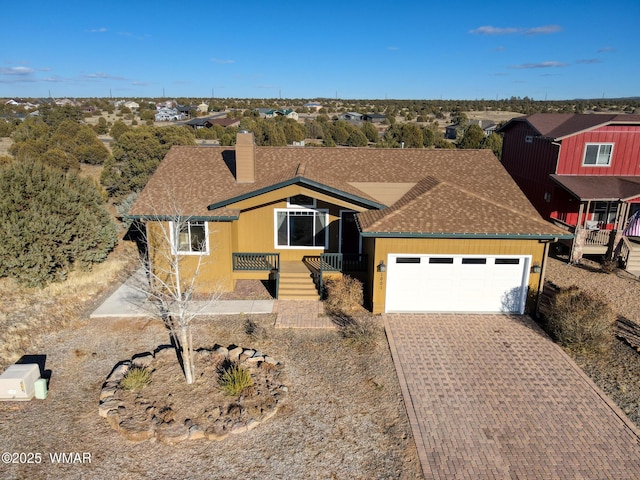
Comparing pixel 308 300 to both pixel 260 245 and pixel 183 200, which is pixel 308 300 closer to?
pixel 260 245

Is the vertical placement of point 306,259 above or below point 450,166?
below

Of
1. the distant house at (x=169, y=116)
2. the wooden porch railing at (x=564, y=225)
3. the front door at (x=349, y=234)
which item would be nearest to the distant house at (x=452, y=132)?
the wooden porch railing at (x=564, y=225)

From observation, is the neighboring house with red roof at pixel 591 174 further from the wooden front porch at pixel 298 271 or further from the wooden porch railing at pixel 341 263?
the wooden front porch at pixel 298 271

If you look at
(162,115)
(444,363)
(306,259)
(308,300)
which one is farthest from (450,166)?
(162,115)

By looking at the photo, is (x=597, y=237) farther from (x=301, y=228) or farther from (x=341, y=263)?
(x=301, y=228)

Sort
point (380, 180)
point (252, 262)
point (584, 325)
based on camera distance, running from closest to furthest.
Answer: point (584, 325), point (252, 262), point (380, 180)

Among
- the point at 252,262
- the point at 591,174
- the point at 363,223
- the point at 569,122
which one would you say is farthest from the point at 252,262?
the point at 569,122
